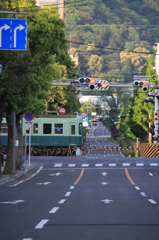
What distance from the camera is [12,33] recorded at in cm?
2161

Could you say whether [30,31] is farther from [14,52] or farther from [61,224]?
[61,224]

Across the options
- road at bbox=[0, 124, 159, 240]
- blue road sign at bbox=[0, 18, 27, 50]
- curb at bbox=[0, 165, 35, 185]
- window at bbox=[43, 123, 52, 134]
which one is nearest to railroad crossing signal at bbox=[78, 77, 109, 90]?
curb at bbox=[0, 165, 35, 185]

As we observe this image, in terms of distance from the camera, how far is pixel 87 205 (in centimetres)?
1825

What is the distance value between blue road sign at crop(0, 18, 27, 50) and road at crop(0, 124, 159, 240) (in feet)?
16.4

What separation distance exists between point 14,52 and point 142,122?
5480 cm

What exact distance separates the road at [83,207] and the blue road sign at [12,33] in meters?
5.00

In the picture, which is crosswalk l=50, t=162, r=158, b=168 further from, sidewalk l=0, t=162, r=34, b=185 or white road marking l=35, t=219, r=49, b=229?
white road marking l=35, t=219, r=49, b=229

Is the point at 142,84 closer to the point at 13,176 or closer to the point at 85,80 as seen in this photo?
the point at 85,80

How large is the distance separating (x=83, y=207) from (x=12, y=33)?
22.9ft

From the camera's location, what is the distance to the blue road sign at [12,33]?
2147 cm

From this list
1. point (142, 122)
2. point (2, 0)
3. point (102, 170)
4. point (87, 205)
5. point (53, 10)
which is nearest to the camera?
point (87, 205)

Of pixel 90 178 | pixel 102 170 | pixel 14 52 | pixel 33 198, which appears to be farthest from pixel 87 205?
pixel 102 170

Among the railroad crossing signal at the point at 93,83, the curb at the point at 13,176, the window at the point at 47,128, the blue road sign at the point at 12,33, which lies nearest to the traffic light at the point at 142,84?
the railroad crossing signal at the point at 93,83

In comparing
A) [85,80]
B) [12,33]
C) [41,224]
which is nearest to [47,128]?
[85,80]
